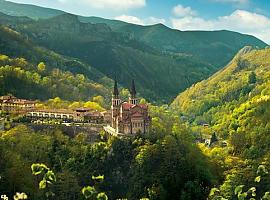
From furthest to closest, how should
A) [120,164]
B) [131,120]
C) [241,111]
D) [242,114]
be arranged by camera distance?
[241,111] → [242,114] → [131,120] → [120,164]

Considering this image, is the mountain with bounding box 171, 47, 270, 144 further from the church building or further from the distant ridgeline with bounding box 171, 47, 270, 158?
the church building

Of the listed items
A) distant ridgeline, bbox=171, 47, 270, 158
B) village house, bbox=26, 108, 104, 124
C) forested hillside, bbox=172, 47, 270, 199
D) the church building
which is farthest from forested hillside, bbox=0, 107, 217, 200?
distant ridgeline, bbox=171, 47, 270, 158

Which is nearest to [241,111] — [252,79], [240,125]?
[240,125]

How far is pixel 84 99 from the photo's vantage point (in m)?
145

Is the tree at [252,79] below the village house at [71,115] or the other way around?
the other way around

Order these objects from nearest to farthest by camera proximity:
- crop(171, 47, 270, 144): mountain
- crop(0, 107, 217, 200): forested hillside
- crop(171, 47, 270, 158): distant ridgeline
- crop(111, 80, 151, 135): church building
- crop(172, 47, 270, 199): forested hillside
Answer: crop(0, 107, 217, 200): forested hillside, crop(172, 47, 270, 199): forested hillside, crop(111, 80, 151, 135): church building, crop(171, 47, 270, 158): distant ridgeline, crop(171, 47, 270, 144): mountain

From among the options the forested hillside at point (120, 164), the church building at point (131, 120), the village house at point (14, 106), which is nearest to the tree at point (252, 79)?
the village house at point (14, 106)

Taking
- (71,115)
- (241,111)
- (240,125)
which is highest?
(71,115)

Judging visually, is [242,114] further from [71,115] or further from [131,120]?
[131,120]

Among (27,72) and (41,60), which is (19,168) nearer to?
(27,72)

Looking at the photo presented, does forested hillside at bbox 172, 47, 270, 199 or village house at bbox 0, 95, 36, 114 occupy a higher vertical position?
village house at bbox 0, 95, 36, 114

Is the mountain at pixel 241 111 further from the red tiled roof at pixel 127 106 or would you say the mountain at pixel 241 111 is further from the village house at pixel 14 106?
the village house at pixel 14 106

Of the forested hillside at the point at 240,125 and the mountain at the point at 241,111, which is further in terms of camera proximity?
the mountain at the point at 241,111

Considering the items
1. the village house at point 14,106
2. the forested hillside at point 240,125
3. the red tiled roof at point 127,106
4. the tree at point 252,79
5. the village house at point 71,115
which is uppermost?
the tree at point 252,79
